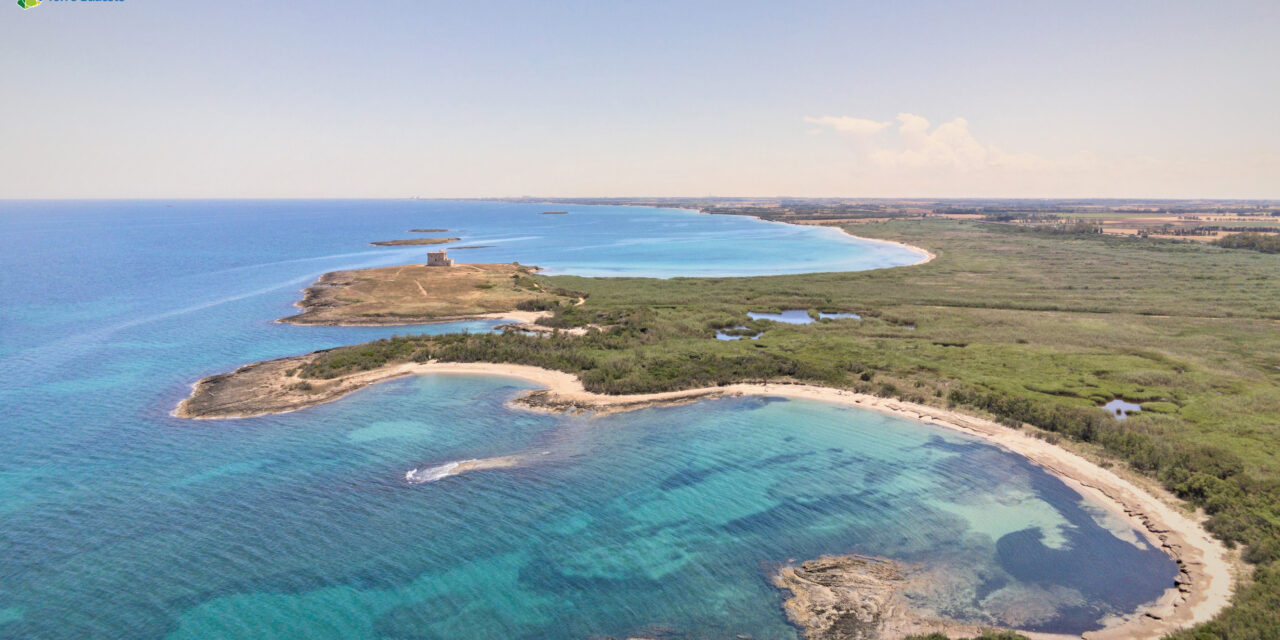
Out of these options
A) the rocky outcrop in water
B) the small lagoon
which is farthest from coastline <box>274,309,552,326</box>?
the rocky outcrop in water

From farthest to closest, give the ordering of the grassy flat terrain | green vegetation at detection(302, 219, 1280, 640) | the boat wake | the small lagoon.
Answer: the grassy flat terrain → the small lagoon → the boat wake → green vegetation at detection(302, 219, 1280, 640)

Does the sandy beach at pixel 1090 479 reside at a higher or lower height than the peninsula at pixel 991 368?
lower

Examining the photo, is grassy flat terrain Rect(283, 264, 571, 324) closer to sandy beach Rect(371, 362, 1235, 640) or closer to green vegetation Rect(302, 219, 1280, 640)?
green vegetation Rect(302, 219, 1280, 640)

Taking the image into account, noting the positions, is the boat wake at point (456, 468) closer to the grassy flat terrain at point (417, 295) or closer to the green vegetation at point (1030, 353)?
the green vegetation at point (1030, 353)

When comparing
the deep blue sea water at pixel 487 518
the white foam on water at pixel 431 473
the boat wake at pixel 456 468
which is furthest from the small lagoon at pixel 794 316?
the white foam on water at pixel 431 473

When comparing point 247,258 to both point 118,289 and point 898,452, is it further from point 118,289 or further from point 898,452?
point 898,452

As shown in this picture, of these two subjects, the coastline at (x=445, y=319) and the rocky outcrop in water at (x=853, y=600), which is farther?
the coastline at (x=445, y=319)
